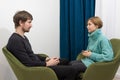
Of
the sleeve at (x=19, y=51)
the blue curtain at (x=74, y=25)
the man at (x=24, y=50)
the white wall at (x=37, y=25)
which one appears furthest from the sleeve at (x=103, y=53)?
the white wall at (x=37, y=25)

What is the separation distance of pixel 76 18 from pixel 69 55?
0.64 meters

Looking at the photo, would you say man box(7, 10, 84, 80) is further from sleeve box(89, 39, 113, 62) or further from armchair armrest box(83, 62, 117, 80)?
sleeve box(89, 39, 113, 62)

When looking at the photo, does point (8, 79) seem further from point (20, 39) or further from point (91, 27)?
point (91, 27)

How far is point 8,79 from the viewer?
3.44m

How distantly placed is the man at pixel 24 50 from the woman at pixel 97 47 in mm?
276

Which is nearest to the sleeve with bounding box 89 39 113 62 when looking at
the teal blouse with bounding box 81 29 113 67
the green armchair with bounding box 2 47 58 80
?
the teal blouse with bounding box 81 29 113 67

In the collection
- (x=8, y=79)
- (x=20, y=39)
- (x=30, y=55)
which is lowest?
(x=8, y=79)

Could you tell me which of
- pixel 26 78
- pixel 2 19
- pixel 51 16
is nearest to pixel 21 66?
pixel 26 78

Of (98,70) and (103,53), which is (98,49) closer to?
(103,53)

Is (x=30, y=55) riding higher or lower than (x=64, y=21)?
lower

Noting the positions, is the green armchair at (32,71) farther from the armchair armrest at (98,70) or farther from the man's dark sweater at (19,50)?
the armchair armrest at (98,70)

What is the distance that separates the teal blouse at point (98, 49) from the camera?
2814 millimetres

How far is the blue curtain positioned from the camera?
3.77 metres

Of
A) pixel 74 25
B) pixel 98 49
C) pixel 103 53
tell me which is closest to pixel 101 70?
pixel 103 53
